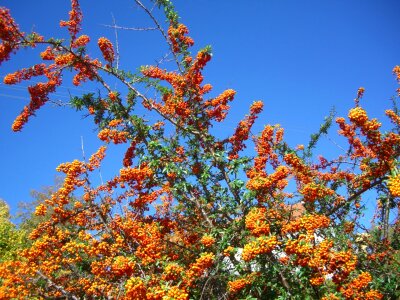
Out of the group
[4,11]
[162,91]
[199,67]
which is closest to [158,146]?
[162,91]

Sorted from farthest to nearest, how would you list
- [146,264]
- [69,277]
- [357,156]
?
[357,156], [69,277], [146,264]

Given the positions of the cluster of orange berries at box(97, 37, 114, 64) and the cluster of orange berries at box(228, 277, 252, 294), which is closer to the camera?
the cluster of orange berries at box(228, 277, 252, 294)

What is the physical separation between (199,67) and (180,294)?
5443 mm

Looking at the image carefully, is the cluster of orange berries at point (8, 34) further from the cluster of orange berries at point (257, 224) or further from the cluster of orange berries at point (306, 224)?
the cluster of orange berries at point (306, 224)

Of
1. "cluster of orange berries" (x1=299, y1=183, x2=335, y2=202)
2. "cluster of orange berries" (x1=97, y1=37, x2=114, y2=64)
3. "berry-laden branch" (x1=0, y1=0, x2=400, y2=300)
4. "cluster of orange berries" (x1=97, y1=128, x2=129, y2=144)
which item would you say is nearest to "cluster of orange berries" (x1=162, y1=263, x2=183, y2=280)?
"berry-laden branch" (x1=0, y1=0, x2=400, y2=300)

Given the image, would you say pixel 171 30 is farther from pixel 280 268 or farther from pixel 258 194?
pixel 280 268

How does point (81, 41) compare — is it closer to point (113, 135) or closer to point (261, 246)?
point (113, 135)

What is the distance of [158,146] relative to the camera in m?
7.54

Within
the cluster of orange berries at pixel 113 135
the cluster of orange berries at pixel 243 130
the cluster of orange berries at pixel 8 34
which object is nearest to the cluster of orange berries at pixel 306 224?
the cluster of orange berries at pixel 243 130

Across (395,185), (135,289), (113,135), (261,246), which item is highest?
(113,135)

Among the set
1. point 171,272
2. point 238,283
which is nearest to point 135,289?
point 171,272

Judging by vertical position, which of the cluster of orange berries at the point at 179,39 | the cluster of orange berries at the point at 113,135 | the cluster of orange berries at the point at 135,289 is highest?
the cluster of orange berries at the point at 179,39

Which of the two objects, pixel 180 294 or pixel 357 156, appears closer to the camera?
pixel 180 294

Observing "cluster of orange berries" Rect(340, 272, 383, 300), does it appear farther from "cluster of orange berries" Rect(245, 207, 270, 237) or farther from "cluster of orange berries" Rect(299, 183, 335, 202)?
"cluster of orange berries" Rect(299, 183, 335, 202)
